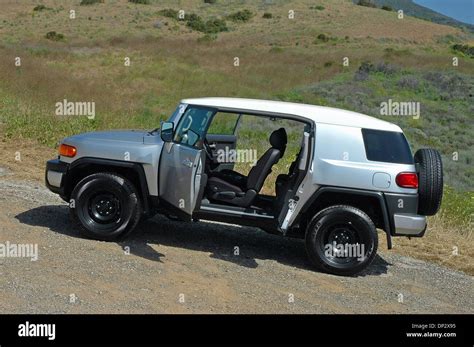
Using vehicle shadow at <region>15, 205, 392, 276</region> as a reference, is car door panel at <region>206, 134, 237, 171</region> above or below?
above

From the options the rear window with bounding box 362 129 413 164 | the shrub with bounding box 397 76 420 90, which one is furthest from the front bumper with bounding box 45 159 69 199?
the shrub with bounding box 397 76 420 90

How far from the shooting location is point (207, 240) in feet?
26.6

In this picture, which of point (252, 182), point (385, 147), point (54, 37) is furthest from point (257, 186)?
point (54, 37)

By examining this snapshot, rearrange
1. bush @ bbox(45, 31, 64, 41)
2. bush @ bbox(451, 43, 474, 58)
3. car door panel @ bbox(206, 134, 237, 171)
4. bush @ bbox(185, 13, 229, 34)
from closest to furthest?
car door panel @ bbox(206, 134, 237, 171)
bush @ bbox(45, 31, 64, 41)
bush @ bbox(451, 43, 474, 58)
bush @ bbox(185, 13, 229, 34)

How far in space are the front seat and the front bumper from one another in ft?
5.73

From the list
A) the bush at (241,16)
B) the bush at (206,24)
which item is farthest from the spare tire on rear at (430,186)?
the bush at (241,16)

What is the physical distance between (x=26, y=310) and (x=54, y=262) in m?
1.34

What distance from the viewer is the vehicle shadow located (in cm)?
747

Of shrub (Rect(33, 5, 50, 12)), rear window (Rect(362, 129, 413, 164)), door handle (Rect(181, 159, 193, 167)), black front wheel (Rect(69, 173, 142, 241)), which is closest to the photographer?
door handle (Rect(181, 159, 193, 167))

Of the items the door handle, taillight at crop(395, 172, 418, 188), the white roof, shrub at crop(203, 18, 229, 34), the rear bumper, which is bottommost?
the rear bumper

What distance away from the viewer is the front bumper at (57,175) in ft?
24.8

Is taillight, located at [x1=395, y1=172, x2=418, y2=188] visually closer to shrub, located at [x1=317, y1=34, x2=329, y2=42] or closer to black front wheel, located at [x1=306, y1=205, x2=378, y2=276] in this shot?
black front wheel, located at [x1=306, y1=205, x2=378, y2=276]

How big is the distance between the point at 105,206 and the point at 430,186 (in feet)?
12.3

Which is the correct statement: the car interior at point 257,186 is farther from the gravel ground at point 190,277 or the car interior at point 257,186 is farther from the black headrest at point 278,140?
the gravel ground at point 190,277
